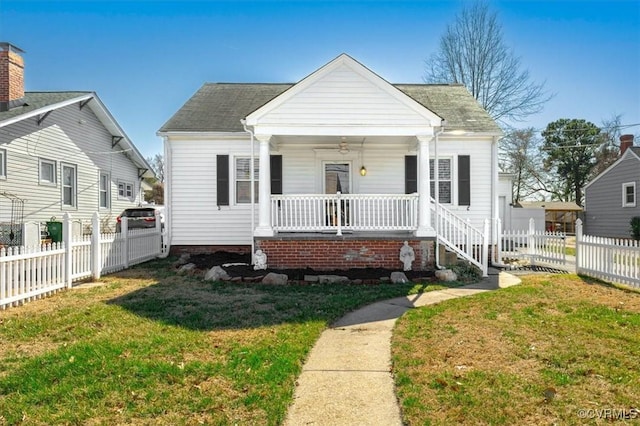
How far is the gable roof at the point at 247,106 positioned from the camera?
12.3 meters

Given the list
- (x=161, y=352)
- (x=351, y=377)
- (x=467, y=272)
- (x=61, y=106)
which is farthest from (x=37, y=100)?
(x=351, y=377)

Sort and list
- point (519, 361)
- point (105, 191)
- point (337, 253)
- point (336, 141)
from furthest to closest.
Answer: point (105, 191), point (336, 141), point (337, 253), point (519, 361)

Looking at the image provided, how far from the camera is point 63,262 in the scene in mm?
7734

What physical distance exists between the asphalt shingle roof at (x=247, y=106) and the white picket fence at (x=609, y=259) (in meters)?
4.33

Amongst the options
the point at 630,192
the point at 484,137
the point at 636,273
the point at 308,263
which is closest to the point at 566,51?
the point at 484,137

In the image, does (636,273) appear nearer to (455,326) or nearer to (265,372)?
(455,326)

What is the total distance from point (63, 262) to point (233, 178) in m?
5.57

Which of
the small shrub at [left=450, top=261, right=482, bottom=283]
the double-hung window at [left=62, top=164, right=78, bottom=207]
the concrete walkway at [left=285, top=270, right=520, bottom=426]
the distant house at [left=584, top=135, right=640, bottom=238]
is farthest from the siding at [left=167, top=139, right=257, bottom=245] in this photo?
the distant house at [left=584, top=135, right=640, bottom=238]

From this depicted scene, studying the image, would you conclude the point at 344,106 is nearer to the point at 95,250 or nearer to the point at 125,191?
the point at 95,250

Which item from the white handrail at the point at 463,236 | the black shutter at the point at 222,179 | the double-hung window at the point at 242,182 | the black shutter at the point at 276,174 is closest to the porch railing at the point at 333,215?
the white handrail at the point at 463,236

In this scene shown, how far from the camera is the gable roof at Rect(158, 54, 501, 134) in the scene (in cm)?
1231

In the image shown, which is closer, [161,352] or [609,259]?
[161,352]

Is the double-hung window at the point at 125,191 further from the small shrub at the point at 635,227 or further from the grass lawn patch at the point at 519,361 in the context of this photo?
the small shrub at the point at 635,227

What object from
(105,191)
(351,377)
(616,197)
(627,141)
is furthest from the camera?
(627,141)
